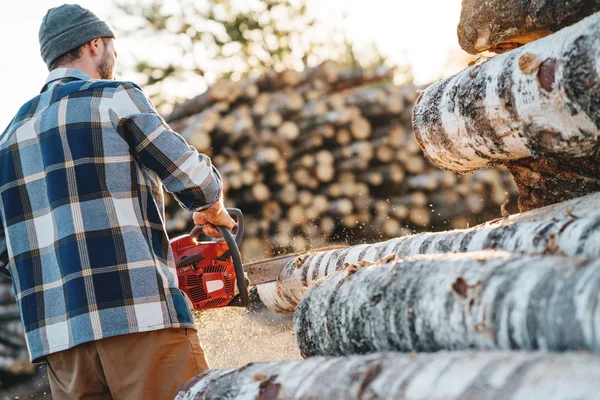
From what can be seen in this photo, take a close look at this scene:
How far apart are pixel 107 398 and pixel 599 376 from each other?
179 cm

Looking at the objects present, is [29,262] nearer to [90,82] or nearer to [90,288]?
[90,288]

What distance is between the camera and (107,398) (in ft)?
7.26

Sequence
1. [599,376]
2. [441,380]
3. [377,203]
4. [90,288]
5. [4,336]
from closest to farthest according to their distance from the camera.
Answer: [599,376] → [441,380] → [90,288] → [4,336] → [377,203]

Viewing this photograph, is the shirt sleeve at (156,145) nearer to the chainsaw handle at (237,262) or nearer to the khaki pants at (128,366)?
the chainsaw handle at (237,262)

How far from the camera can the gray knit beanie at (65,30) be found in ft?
7.76

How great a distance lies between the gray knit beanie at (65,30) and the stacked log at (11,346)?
3.07 meters

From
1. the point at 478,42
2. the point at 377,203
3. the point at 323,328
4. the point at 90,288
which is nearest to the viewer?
the point at 323,328

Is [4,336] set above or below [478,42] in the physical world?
below

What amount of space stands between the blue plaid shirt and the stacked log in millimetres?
2808

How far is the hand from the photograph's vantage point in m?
2.48

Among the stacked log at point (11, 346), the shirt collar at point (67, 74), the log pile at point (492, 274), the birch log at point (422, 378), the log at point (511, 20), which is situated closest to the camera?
the birch log at point (422, 378)

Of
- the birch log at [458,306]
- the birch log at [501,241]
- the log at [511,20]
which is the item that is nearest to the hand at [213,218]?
the birch log at [501,241]

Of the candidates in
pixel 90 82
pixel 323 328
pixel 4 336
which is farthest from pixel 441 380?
pixel 4 336

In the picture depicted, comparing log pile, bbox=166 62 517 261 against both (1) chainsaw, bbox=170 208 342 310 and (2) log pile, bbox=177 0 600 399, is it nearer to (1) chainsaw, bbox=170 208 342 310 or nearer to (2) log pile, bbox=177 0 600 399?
(1) chainsaw, bbox=170 208 342 310
